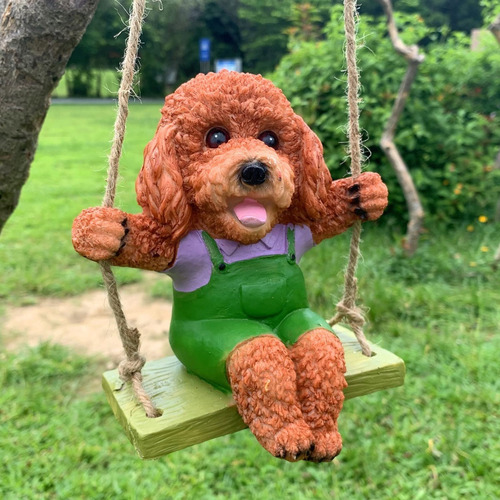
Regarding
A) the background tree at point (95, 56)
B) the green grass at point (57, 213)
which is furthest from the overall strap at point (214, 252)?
the background tree at point (95, 56)

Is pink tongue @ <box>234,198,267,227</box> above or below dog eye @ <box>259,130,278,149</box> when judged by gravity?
below

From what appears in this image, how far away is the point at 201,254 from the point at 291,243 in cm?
25

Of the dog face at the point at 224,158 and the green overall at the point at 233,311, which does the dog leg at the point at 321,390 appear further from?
the dog face at the point at 224,158

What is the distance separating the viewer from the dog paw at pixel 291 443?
3.34 ft

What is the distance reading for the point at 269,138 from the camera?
1.20 m

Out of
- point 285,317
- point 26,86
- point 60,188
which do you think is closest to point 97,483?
point 285,317

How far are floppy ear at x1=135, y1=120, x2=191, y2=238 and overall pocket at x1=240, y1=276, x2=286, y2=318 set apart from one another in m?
0.22

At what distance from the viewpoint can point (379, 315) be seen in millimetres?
3250

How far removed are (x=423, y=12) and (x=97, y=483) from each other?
63.3 feet

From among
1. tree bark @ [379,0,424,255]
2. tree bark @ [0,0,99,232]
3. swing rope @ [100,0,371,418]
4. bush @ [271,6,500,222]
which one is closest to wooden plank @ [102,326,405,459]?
swing rope @ [100,0,371,418]

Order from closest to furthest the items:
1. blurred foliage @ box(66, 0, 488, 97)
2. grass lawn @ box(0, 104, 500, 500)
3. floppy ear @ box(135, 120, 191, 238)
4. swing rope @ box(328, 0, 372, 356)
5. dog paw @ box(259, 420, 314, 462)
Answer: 1. dog paw @ box(259, 420, 314, 462)
2. floppy ear @ box(135, 120, 191, 238)
3. swing rope @ box(328, 0, 372, 356)
4. grass lawn @ box(0, 104, 500, 500)
5. blurred foliage @ box(66, 0, 488, 97)

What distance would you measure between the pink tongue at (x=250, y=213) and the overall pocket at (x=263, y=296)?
17cm

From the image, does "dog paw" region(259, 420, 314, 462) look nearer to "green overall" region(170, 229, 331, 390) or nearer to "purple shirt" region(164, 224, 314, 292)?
"green overall" region(170, 229, 331, 390)

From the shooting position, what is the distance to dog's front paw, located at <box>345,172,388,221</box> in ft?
4.40
